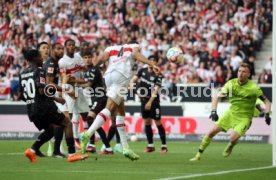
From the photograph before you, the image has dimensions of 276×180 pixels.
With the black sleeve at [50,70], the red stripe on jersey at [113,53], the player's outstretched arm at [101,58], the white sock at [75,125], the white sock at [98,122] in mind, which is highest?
the red stripe on jersey at [113,53]

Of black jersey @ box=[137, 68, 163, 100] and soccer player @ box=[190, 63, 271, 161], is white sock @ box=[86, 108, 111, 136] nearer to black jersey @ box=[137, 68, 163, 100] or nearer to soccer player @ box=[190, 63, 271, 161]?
soccer player @ box=[190, 63, 271, 161]

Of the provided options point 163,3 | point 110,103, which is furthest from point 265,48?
point 110,103

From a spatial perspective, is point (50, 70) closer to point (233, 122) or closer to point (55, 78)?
point (55, 78)

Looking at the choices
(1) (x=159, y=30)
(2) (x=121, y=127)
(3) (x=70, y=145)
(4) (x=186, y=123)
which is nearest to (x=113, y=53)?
(2) (x=121, y=127)

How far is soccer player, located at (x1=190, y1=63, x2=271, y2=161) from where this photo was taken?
54.5ft

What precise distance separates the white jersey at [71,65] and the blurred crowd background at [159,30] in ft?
33.8

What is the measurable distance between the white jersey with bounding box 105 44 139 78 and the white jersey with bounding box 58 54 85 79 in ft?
7.79

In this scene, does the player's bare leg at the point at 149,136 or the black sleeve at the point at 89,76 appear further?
the player's bare leg at the point at 149,136

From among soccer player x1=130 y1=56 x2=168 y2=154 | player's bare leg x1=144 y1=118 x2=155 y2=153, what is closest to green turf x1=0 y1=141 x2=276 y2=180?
player's bare leg x1=144 y1=118 x2=155 y2=153

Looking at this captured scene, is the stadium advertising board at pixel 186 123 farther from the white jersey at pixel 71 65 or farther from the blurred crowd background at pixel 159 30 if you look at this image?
the white jersey at pixel 71 65

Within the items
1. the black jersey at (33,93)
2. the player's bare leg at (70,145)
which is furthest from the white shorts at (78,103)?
the black jersey at (33,93)

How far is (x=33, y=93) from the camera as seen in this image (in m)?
15.2

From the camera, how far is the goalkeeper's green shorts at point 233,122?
1675 cm

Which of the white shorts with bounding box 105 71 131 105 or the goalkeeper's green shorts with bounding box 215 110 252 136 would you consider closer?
the white shorts with bounding box 105 71 131 105
